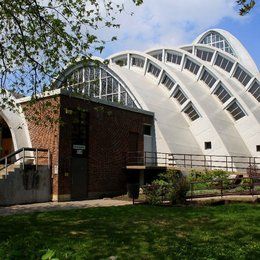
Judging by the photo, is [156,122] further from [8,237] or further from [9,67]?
[8,237]

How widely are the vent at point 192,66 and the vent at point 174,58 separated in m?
1.34

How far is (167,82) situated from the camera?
37312mm

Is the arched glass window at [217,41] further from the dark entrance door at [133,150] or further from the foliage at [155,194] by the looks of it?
the foliage at [155,194]

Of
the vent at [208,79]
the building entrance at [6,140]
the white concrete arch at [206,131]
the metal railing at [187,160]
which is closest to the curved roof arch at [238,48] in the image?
the vent at [208,79]

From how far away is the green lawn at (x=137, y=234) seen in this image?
8180 millimetres

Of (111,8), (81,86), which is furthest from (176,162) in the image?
(111,8)

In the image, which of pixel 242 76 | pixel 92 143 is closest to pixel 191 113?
pixel 242 76

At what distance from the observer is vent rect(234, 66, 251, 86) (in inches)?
1565

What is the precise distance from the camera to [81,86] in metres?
12.9

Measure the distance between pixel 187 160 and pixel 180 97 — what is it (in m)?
7.24

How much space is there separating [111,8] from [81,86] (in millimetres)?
2783

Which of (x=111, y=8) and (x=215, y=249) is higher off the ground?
(x=111, y=8)

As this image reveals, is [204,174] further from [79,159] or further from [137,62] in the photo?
[137,62]

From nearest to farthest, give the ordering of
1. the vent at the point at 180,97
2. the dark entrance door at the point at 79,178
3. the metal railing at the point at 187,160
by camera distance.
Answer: the dark entrance door at the point at 79,178, the metal railing at the point at 187,160, the vent at the point at 180,97
